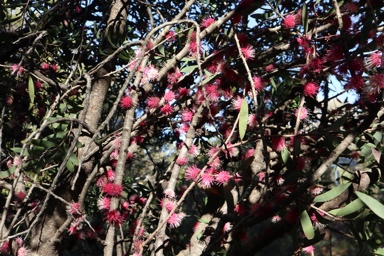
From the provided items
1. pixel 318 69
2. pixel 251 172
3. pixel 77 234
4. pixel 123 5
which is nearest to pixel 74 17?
pixel 123 5

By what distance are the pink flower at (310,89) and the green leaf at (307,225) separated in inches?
13.2

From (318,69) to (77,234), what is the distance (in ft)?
3.63

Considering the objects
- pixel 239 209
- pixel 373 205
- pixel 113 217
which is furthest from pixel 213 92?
pixel 373 205

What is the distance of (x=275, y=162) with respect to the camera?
5.95ft

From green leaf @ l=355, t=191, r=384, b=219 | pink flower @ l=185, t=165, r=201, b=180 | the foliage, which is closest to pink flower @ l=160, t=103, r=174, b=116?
the foliage

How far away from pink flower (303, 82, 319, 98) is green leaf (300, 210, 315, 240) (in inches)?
13.2

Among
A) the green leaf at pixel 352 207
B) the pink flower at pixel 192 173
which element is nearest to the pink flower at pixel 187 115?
the pink flower at pixel 192 173

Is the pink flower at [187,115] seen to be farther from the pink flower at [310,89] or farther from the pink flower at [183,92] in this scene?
the pink flower at [310,89]

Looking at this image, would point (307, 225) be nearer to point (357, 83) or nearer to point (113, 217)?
point (357, 83)

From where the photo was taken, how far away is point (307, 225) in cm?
130

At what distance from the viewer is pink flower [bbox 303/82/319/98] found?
141 centimetres

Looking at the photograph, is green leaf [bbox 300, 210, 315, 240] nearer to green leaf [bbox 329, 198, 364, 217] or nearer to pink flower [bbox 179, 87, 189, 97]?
green leaf [bbox 329, 198, 364, 217]

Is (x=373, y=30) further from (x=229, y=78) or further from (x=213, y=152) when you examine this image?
(x=213, y=152)

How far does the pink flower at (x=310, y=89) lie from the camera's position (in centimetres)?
141
